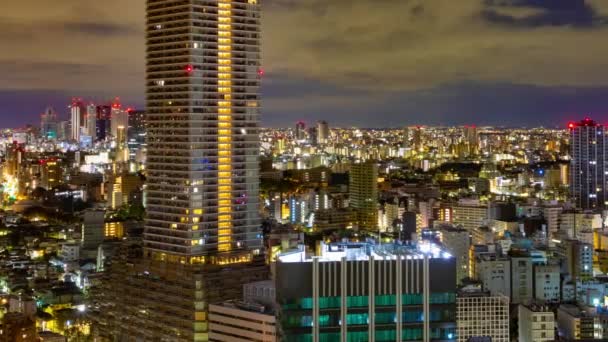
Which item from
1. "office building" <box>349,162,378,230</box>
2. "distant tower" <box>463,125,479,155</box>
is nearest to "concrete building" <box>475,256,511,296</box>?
"office building" <box>349,162,378,230</box>

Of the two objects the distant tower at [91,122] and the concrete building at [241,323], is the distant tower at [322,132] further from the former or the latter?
the concrete building at [241,323]

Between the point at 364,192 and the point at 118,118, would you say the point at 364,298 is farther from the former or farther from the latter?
the point at 118,118

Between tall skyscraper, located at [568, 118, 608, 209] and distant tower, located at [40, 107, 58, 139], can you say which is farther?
distant tower, located at [40, 107, 58, 139]

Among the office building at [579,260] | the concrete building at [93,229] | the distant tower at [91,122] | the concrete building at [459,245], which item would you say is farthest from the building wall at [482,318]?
the distant tower at [91,122]

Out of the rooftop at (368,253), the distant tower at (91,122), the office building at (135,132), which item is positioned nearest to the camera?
the rooftop at (368,253)

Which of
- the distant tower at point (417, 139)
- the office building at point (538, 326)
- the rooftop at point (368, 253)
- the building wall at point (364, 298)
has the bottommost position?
the office building at point (538, 326)

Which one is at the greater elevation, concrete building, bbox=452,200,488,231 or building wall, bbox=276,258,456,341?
building wall, bbox=276,258,456,341

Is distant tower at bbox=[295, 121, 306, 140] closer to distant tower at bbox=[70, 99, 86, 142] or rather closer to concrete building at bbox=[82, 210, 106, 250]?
distant tower at bbox=[70, 99, 86, 142]
